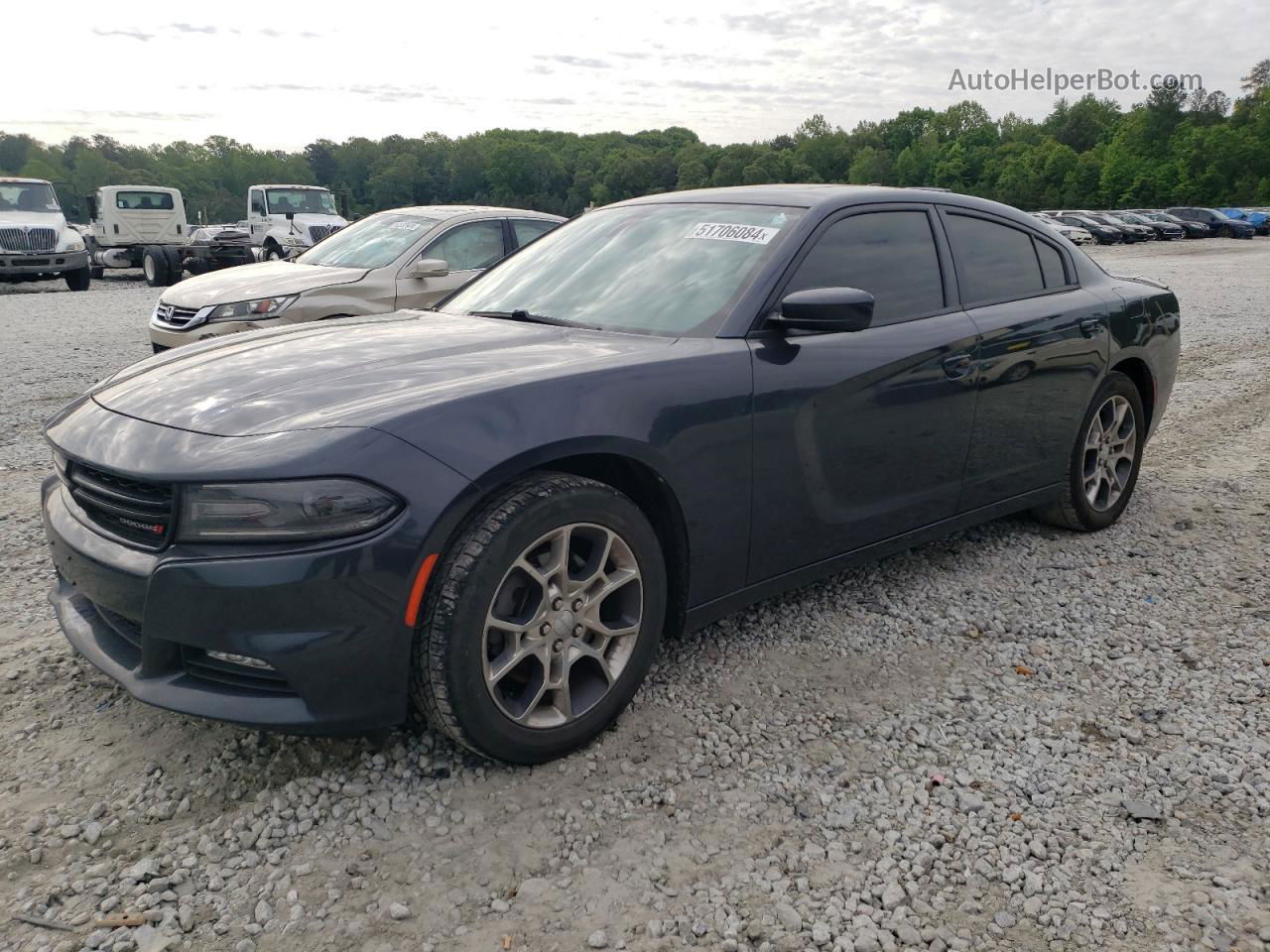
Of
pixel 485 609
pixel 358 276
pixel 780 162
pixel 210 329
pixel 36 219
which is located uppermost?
pixel 780 162

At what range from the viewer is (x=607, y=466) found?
2799 millimetres

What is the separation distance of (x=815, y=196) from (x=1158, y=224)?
50773 millimetres

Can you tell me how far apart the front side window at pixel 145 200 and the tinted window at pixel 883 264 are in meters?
23.4

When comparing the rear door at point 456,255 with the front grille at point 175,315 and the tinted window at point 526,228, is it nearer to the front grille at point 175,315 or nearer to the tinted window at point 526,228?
the tinted window at point 526,228

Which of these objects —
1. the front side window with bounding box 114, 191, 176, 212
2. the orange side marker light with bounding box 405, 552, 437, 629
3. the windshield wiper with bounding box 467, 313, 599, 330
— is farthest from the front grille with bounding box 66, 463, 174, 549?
the front side window with bounding box 114, 191, 176, 212

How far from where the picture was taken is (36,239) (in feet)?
61.8

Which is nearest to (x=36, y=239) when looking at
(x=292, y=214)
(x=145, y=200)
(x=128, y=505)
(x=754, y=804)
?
(x=145, y=200)

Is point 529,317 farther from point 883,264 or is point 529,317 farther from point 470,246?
point 470,246

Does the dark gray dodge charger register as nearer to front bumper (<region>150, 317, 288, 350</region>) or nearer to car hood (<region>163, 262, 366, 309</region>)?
front bumper (<region>150, 317, 288, 350</region>)

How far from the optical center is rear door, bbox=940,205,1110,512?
3842mm

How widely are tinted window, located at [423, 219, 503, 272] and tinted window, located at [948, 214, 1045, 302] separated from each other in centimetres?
520

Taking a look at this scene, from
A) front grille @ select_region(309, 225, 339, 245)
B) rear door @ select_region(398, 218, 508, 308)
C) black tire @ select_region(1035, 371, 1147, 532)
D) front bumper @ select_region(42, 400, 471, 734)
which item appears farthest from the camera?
front grille @ select_region(309, 225, 339, 245)

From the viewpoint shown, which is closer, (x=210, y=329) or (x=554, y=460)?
(x=554, y=460)

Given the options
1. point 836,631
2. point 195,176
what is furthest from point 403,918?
point 195,176
